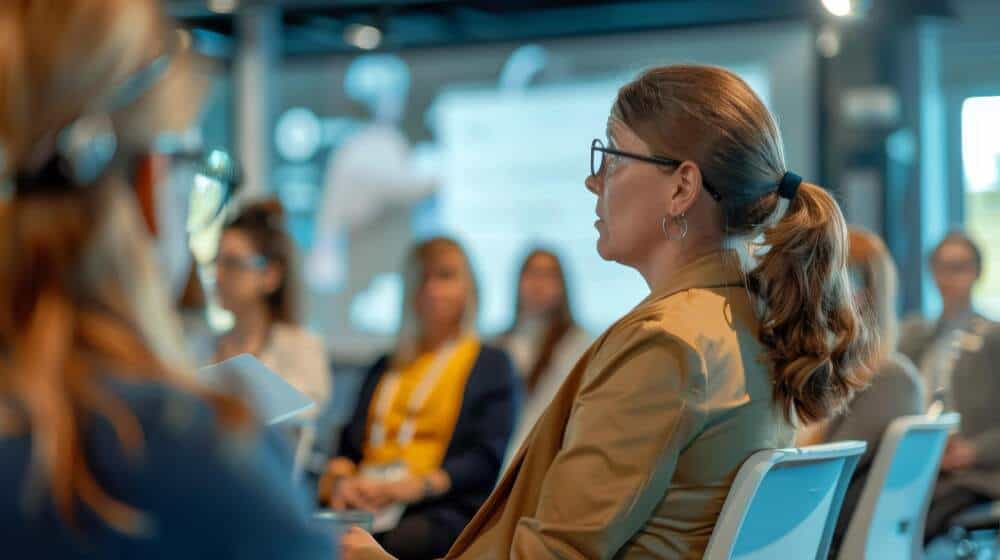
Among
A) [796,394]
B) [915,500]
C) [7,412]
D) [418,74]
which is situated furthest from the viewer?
[418,74]

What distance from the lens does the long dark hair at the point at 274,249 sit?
3904 mm

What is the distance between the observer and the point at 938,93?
7348mm

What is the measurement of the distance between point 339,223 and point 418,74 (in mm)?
1029

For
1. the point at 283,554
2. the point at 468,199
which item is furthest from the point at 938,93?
the point at 283,554

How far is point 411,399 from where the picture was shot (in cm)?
353

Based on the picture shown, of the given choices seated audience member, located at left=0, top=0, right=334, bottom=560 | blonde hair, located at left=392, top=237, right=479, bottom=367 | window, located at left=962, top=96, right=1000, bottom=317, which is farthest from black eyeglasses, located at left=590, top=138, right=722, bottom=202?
window, located at left=962, top=96, right=1000, bottom=317

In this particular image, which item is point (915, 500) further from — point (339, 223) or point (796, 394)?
point (339, 223)

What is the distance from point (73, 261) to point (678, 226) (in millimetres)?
1156

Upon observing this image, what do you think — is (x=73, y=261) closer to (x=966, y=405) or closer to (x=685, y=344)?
(x=685, y=344)

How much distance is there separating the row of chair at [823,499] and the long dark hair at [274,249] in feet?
6.71

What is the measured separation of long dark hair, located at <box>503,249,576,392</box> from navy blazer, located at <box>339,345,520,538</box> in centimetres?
103

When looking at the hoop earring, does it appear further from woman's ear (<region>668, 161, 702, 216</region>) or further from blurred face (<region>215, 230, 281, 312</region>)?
blurred face (<region>215, 230, 281, 312</region>)

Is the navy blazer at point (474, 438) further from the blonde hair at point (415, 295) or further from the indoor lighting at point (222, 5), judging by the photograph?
the indoor lighting at point (222, 5)

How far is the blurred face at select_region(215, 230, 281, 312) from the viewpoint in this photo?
12.6 ft
